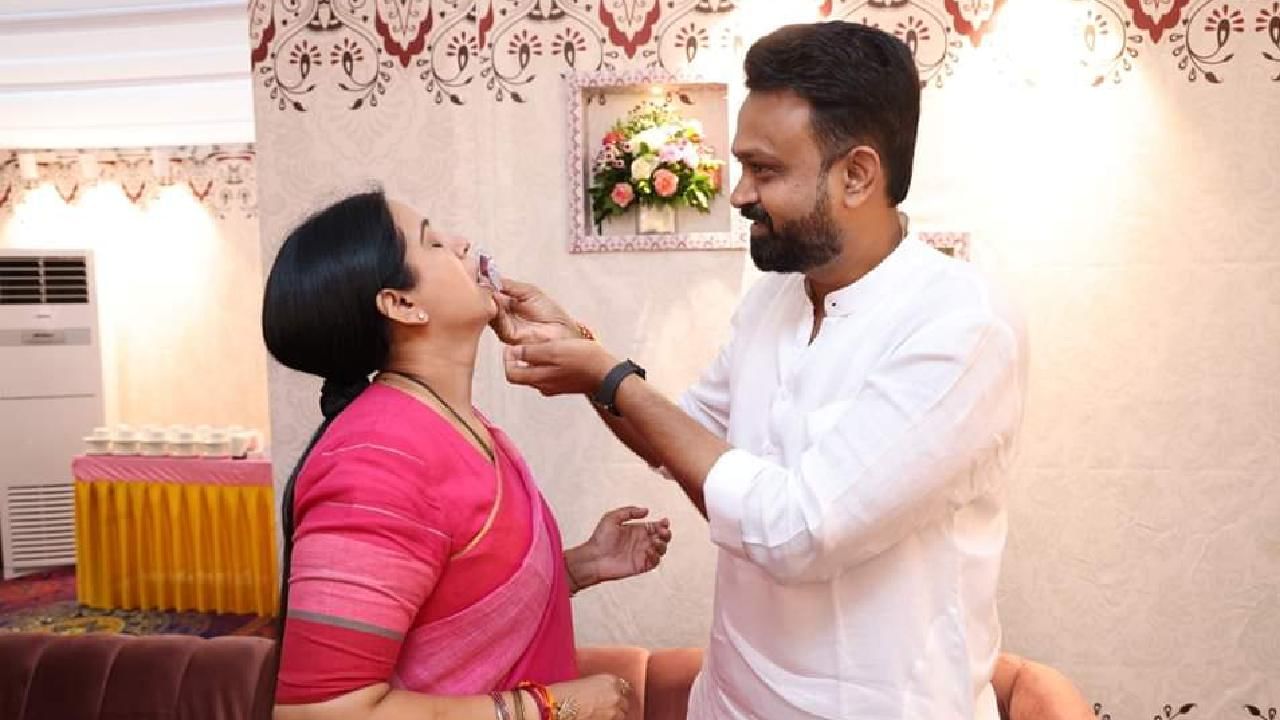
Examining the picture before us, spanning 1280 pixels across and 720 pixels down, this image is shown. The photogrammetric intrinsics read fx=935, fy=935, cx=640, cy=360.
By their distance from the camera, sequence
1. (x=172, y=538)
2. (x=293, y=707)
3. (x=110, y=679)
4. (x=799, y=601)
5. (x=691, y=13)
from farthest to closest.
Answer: (x=172, y=538) < (x=691, y=13) < (x=110, y=679) < (x=799, y=601) < (x=293, y=707)

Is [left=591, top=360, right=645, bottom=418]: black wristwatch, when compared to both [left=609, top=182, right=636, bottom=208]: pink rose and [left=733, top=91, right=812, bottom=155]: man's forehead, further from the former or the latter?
[left=609, top=182, right=636, bottom=208]: pink rose

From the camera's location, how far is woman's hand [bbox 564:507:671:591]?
1513mm

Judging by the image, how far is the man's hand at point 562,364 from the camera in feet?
4.33

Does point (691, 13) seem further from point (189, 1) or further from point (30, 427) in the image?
point (30, 427)

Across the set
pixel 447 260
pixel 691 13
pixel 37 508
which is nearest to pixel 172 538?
pixel 37 508

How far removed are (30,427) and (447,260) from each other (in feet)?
21.1

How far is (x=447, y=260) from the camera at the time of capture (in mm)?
1275

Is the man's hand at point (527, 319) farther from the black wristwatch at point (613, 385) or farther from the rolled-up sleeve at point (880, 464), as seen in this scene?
the rolled-up sleeve at point (880, 464)

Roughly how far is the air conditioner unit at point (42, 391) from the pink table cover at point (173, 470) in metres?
1.28

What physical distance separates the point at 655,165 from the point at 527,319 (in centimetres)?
120

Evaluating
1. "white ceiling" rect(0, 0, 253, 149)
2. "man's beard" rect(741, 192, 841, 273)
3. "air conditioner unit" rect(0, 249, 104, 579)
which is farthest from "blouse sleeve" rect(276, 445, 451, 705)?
"air conditioner unit" rect(0, 249, 104, 579)

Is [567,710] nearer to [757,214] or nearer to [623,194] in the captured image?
[757,214]

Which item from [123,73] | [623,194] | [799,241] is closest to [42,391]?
[123,73]

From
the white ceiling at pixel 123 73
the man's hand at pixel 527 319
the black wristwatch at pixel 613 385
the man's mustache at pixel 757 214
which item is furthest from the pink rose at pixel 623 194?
the white ceiling at pixel 123 73
